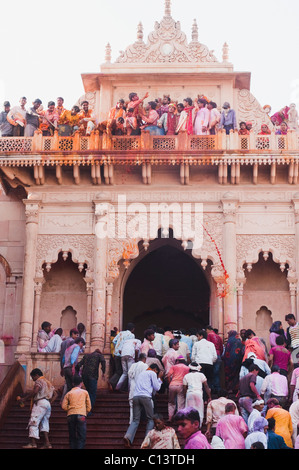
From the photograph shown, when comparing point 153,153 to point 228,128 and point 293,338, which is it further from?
point 293,338

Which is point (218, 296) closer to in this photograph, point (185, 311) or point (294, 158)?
point (294, 158)

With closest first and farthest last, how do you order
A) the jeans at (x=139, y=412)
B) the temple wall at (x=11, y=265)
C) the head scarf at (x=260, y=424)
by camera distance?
the head scarf at (x=260, y=424) < the jeans at (x=139, y=412) < the temple wall at (x=11, y=265)

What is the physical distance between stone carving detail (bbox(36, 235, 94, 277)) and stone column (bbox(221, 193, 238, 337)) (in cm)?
316

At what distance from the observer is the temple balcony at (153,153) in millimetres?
19484

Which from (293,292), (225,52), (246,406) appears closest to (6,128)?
(225,52)

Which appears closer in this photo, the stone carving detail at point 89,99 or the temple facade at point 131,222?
the temple facade at point 131,222

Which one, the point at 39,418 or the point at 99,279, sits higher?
the point at 99,279

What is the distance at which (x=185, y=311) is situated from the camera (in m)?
25.2

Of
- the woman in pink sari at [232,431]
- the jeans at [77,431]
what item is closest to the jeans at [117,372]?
the jeans at [77,431]

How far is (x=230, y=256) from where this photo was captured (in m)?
19.3

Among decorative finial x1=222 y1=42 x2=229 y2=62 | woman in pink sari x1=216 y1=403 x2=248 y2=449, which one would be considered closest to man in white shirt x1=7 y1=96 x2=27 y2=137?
decorative finial x1=222 y1=42 x2=229 y2=62

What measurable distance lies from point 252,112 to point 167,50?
2776 mm

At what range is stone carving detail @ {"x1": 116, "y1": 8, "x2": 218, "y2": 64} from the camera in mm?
21703

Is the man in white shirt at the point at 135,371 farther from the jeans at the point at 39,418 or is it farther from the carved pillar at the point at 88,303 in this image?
the carved pillar at the point at 88,303
